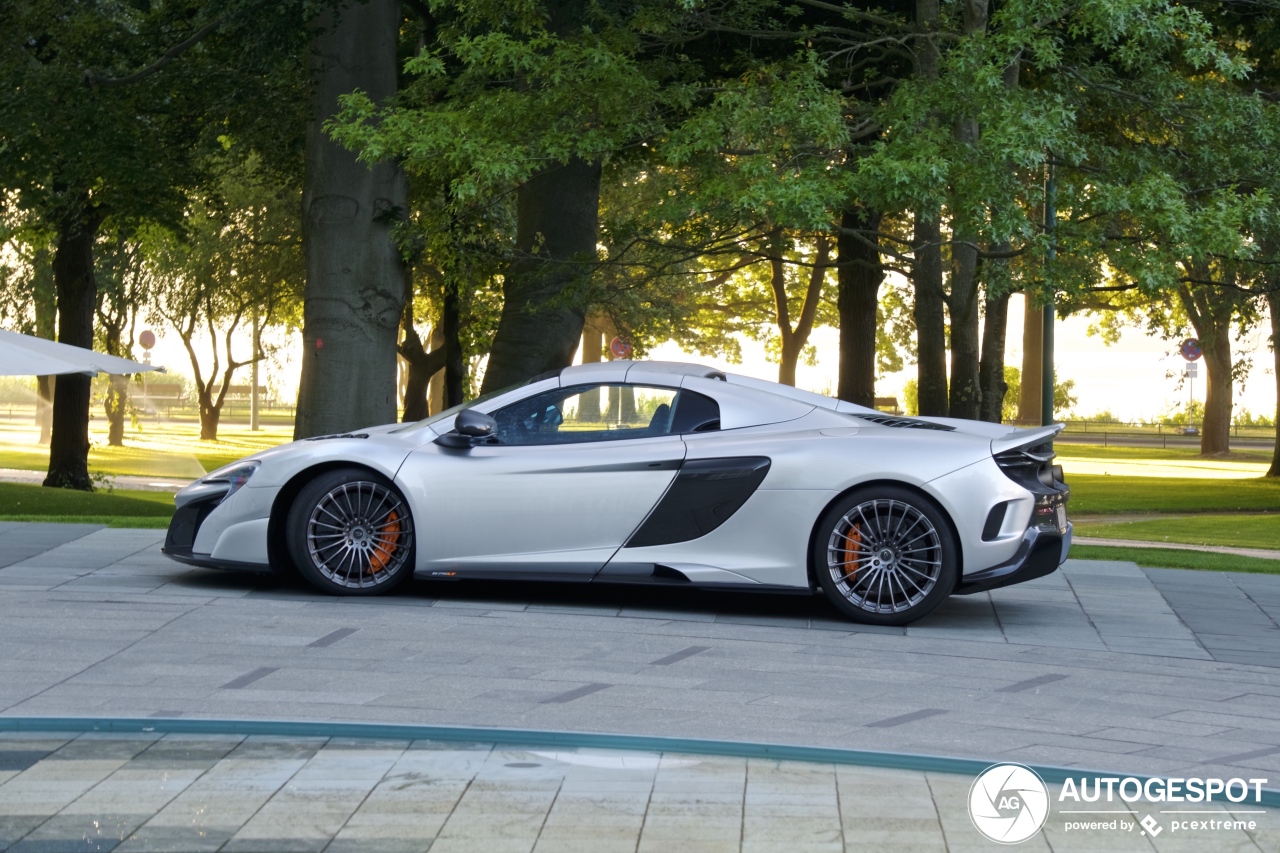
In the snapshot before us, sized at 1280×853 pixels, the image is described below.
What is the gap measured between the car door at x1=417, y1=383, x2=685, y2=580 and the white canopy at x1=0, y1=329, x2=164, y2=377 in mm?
8312

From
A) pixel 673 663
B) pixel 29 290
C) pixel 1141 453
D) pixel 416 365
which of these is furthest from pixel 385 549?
pixel 1141 453

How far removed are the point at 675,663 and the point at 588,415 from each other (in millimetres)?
1909

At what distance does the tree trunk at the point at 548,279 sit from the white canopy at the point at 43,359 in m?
4.47

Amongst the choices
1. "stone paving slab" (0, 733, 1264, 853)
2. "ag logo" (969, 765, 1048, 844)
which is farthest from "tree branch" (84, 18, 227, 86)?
"ag logo" (969, 765, 1048, 844)

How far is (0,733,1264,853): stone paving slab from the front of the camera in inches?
160

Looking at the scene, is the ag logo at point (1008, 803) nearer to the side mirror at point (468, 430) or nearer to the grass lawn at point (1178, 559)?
the side mirror at point (468, 430)

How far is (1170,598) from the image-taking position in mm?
9047

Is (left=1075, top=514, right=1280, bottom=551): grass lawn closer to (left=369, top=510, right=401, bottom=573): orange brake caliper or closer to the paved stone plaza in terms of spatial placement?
the paved stone plaza

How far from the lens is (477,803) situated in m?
4.42

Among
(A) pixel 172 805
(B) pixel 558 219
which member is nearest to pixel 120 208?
(B) pixel 558 219

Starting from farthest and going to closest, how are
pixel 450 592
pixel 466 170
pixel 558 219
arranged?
pixel 558 219 → pixel 466 170 → pixel 450 592

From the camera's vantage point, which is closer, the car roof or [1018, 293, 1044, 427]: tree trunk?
the car roof

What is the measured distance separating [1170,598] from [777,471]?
9.97 ft

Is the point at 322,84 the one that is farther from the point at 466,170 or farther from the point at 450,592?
the point at 450,592
